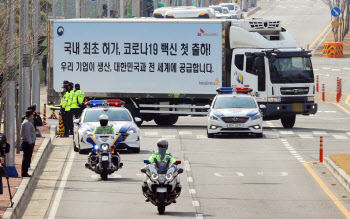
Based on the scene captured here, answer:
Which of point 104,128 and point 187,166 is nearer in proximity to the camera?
point 104,128

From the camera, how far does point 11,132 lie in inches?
1013

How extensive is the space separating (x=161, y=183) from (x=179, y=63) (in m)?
19.5

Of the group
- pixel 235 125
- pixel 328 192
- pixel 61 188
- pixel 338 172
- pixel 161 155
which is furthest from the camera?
pixel 235 125

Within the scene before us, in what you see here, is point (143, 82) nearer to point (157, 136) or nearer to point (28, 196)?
point (157, 136)

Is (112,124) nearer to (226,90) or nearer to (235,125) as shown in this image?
(235,125)

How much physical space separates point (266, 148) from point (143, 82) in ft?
26.3

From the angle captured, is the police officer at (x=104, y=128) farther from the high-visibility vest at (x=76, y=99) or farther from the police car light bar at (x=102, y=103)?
the high-visibility vest at (x=76, y=99)

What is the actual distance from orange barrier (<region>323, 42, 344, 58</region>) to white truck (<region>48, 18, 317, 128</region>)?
42657mm

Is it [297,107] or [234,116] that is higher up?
[297,107]

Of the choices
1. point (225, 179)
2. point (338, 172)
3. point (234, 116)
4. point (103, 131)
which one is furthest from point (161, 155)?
point (234, 116)

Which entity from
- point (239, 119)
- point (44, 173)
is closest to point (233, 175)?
point (44, 173)

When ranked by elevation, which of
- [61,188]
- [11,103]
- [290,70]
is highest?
[290,70]

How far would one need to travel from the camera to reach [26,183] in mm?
22656

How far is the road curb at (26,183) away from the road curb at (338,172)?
696 cm
